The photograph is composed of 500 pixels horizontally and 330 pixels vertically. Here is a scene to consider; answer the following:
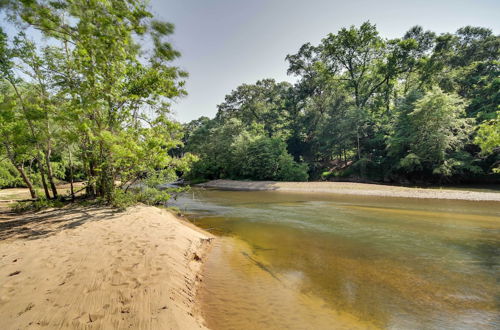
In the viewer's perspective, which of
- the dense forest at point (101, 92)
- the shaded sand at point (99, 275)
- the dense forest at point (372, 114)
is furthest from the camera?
the dense forest at point (372, 114)

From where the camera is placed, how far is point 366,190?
20.6m

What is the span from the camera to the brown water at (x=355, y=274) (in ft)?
13.0

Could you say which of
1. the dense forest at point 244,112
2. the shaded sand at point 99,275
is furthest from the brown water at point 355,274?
the dense forest at point 244,112

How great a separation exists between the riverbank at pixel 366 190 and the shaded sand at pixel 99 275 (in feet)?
57.4

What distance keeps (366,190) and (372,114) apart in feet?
68.3

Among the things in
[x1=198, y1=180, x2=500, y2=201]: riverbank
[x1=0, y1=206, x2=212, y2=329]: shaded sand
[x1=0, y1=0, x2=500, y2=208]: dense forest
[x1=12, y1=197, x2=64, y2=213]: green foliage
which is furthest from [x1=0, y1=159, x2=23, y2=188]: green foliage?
[x1=198, y1=180, x2=500, y2=201]: riverbank

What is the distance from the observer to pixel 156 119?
10883 mm

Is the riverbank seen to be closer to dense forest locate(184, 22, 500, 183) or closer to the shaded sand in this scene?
dense forest locate(184, 22, 500, 183)

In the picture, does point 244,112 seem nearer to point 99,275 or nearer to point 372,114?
point 372,114

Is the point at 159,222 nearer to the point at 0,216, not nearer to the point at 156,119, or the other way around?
the point at 156,119

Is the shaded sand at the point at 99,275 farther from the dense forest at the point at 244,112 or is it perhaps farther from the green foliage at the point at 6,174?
the green foliage at the point at 6,174

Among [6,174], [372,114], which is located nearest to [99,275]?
[6,174]

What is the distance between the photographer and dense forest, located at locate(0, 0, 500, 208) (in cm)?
869

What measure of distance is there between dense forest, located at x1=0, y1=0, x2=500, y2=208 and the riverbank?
3.03m
